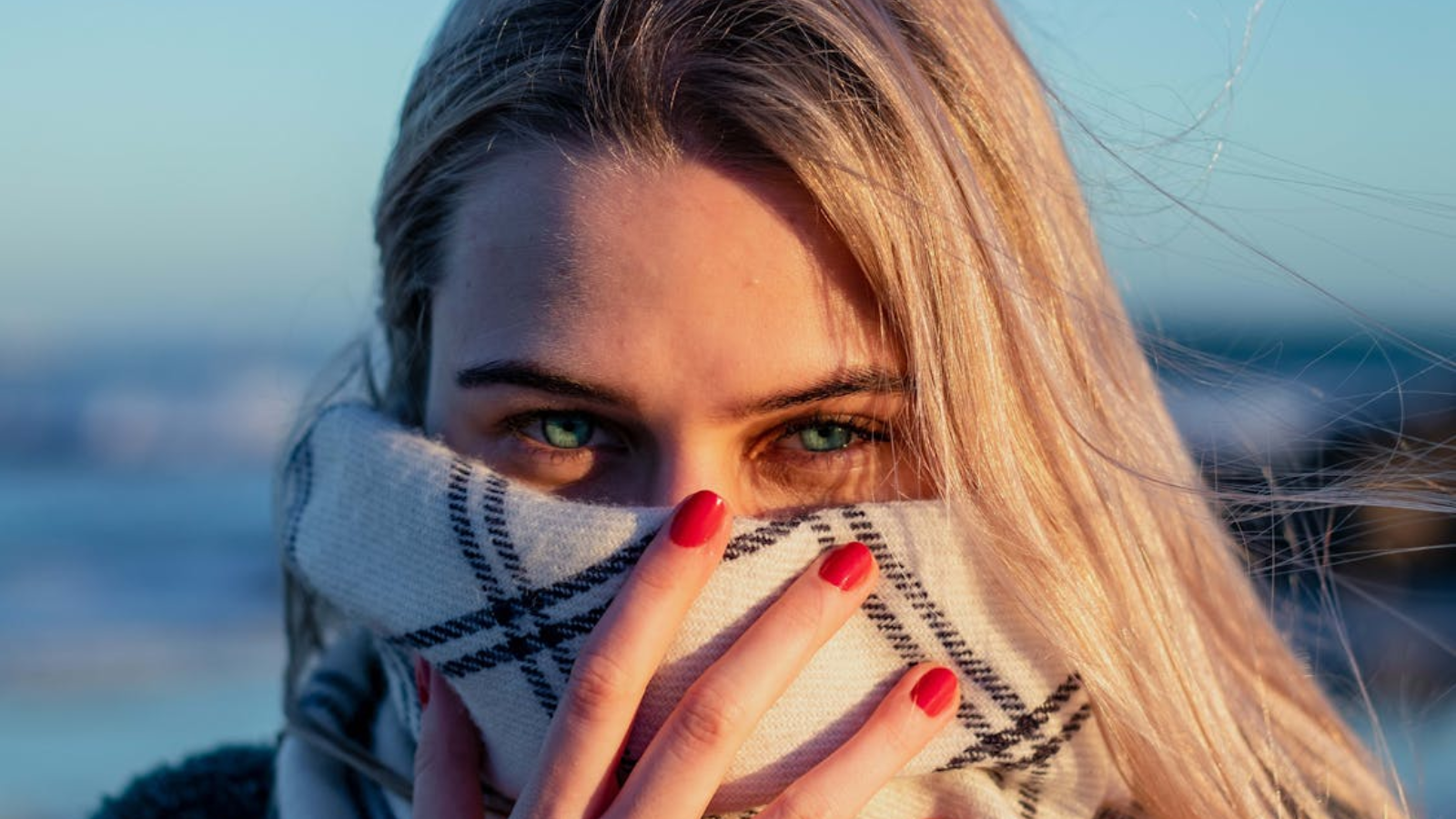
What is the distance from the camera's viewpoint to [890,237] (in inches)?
68.6

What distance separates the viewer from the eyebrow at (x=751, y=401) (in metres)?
1.72

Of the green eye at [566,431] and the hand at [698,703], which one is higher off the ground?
the green eye at [566,431]

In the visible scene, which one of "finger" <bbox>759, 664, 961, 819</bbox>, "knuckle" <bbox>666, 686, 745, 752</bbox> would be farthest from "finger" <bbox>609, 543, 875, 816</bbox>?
"finger" <bbox>759, 664, 961, 819</bbox>

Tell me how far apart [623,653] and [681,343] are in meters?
0.40

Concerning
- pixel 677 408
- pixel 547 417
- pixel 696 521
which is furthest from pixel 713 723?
pixel 547 417

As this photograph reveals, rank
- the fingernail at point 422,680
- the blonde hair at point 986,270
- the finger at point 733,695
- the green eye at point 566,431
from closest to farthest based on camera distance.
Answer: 1. the finger at point 733,695
2. the blonde hair at point 986,270
3. the green eye at point 566,431
4. the fingernail at point 422,680

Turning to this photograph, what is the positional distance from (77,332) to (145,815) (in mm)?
18232

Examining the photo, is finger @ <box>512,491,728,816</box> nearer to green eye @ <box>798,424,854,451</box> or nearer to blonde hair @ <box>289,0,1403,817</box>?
green eye @ <box>798,424,854,451</box>

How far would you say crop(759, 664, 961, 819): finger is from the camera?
1.66 metres

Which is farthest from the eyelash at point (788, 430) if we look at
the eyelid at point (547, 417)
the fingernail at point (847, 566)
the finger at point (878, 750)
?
the finger at point (878, 750)

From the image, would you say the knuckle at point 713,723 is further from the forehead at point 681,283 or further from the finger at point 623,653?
the forehead at point 681,283

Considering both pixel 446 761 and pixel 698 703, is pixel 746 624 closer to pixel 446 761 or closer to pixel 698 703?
pixel 698 703

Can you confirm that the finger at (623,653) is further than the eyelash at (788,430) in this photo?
No

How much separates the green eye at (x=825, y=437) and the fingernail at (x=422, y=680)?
27.3 inches
